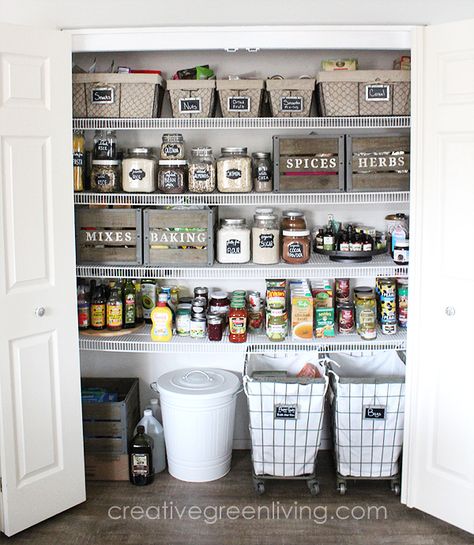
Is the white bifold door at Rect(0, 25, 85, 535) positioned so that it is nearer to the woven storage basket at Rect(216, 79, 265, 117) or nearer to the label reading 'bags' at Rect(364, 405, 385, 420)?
the woven storage basket at Rect(216, 79, 265, 117)

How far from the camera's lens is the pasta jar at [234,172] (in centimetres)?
316

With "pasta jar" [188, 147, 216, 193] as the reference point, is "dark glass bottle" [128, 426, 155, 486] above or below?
below

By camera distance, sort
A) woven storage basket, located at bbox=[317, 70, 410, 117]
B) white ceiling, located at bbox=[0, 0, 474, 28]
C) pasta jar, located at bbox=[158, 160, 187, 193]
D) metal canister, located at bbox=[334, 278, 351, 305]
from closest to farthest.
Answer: white ceiling, located at bbox=[0, 0, 474, 28] → woven storage basket, located at bbox=[317, 70, 410, 117] → pasta jar, located at bbox=[158, 160, 187, 193] → metal canister, located at bbox=[334, 278, 351, 305]

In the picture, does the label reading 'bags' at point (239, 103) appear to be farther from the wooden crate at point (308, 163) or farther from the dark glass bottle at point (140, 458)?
the dark glass bottle at point (140, 458)

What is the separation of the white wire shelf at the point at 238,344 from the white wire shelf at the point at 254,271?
0.93 ft

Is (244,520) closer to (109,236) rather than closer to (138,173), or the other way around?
(109,236)

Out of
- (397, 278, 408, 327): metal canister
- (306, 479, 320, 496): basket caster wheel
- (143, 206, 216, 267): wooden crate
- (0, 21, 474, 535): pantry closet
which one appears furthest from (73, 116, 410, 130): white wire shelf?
(306, 479, 320, 496): basket caster wheel

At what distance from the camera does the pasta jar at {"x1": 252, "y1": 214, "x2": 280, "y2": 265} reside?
3219 millimetres

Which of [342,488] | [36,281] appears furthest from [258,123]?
[342,488]

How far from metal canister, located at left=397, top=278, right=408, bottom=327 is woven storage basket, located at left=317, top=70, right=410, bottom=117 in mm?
765

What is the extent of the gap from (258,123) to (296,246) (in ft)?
1.79

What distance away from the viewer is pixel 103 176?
3.21 m

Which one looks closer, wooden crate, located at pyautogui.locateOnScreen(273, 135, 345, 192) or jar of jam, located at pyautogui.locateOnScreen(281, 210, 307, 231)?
wooden crate, located at pyautogui.locateOnScreen(273, 135, 345, 192)

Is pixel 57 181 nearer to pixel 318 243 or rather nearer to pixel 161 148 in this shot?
pixel 161 148
